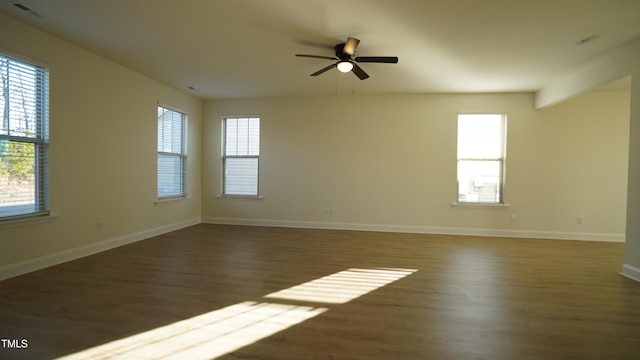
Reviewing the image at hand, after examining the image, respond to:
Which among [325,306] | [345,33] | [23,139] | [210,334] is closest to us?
[210,334]

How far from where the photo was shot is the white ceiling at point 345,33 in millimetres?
2729

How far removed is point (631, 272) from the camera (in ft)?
10.8

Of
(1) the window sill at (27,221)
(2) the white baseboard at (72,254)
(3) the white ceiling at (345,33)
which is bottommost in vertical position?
(2) the white baseboard at (72,254)

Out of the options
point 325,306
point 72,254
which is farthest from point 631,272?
point 72,254

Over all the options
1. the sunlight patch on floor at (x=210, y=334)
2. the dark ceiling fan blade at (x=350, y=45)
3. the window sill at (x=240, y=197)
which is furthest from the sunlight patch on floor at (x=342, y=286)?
the window sill at (x=240, y=197)

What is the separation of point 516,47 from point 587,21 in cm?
68

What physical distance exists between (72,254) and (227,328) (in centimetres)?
292

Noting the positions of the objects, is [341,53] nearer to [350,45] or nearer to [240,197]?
[350,45]

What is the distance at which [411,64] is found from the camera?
163 inches

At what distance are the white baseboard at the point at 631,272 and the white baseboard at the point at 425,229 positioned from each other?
2.06 m

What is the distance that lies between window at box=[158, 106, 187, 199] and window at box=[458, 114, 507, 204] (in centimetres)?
554

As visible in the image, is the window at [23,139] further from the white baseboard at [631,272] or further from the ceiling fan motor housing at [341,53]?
the white baseboard at [631,272]

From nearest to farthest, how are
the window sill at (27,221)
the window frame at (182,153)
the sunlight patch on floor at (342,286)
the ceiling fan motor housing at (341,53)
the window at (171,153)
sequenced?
1. the sunlight patch on floor at (342,286)
2. the window sill at (27,221)
3. the ceiling fan motor housing at (341,53)
4. the window at (171,153)
5. the window frame at (182,153)

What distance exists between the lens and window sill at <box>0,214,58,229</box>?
2965 millimetres
